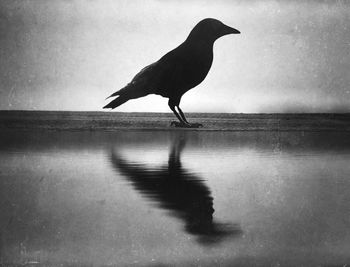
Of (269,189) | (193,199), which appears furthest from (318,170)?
(193,199)

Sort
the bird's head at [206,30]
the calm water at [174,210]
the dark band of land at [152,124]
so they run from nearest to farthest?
the calm water at [174,210] → the dark band of land at [152,124] → the bird's head at [206,30]

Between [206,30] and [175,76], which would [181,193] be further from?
[206,30]

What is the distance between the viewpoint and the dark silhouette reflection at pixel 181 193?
1.02 m

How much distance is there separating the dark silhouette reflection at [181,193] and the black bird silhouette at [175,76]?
6.97 ft

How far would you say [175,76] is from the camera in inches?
163

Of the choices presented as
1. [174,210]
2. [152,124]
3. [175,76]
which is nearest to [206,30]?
[175,76]

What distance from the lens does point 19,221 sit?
3.51ft

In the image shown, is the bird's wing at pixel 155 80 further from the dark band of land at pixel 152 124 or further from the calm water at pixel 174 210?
the calm water at pixel 174 210

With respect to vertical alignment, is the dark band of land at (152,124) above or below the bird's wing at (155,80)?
below

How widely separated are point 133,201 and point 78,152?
1.11m

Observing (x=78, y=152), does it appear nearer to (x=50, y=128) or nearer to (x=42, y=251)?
(x=42, y=251)

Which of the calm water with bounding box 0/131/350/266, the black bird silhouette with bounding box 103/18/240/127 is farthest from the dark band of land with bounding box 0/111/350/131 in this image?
the calm water with bounding box 0/131/350/266

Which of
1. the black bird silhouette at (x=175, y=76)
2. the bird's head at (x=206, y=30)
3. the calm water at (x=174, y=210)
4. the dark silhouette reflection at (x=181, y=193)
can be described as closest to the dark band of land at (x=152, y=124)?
the black bird silhouette at (x=175, y=76)

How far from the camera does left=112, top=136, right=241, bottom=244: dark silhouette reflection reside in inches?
40.2
